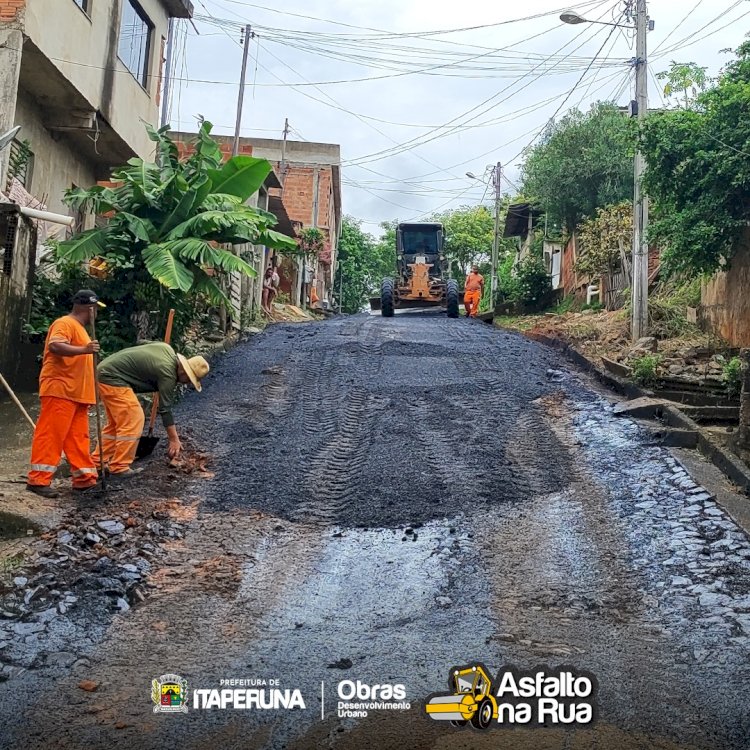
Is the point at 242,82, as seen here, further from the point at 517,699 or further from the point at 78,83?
the point at 517,699

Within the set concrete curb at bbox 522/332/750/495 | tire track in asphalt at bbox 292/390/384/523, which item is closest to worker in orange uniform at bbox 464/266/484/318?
concrete curb at bbox 522/332/750/495

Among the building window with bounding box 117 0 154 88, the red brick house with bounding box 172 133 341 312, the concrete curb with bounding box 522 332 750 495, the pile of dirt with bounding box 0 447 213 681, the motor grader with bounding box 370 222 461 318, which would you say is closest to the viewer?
the pile of dirt with bounding box 0 447 213 681

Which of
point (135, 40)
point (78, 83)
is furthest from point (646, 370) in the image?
point (135, 40)

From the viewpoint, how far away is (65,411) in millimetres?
7531

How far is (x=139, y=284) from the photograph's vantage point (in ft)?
38.2

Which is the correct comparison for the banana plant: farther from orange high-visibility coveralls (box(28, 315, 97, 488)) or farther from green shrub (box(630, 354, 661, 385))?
green shrub (box(630, 354, 661, 385))

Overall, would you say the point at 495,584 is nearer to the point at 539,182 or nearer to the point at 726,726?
the point at 726,726

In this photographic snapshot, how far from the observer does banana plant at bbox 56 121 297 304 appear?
440 inches

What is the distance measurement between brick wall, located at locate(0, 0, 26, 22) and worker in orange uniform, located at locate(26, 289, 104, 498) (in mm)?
5680

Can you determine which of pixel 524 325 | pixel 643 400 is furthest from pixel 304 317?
pixel 643 400

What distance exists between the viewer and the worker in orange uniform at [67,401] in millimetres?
7414

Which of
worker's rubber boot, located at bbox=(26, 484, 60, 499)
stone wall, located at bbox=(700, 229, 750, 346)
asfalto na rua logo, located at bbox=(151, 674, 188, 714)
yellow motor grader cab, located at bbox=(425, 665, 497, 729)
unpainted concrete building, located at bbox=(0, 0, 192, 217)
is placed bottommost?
asfalto na rua logo, located at bbox=(151, 674, 188, 714)

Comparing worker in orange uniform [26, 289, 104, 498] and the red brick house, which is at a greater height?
the red brick house

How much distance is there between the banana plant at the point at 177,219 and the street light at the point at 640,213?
5.94 metres
